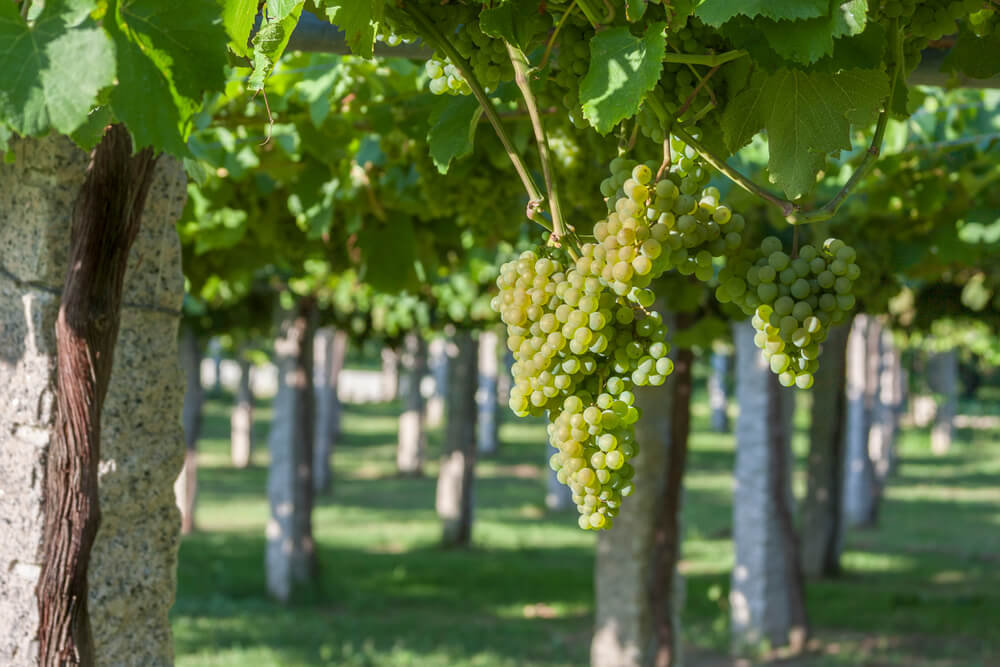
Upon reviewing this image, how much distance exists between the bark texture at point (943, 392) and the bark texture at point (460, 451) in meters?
12.9

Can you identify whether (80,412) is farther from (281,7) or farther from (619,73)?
(619,73)

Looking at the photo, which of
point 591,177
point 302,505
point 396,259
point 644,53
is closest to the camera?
point 644,53

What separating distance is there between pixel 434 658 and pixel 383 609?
2297 millimetres

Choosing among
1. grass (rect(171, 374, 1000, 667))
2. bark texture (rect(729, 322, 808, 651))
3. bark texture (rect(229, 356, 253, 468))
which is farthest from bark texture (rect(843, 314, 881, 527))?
bark texture (rect(229, 356, 253, 468))

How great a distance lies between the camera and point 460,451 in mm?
14172

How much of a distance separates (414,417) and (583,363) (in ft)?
62.2

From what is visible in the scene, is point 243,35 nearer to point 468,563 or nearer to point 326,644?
point 326,644

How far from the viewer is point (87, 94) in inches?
43.0

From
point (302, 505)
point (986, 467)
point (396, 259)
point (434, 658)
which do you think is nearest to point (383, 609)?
point (302, 505)

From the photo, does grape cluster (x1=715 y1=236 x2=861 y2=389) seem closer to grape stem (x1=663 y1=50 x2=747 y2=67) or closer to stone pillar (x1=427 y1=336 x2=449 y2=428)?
grape stem (x1=663 y1=50 x2=747 y2=67)

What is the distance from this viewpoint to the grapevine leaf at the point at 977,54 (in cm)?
175

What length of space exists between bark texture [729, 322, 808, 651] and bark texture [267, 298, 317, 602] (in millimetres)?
4514

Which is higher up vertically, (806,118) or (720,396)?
(806,118)

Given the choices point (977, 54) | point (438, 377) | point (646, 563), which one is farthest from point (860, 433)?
point (977, 54)
